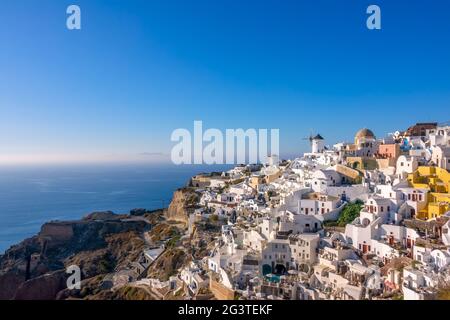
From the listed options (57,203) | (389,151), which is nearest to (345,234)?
(389,151)

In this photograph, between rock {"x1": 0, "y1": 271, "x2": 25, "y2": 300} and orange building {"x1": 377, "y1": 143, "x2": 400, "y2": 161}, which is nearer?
orange building {"x1": 377, "y1": 143, "x2": 400, "y2": 161}

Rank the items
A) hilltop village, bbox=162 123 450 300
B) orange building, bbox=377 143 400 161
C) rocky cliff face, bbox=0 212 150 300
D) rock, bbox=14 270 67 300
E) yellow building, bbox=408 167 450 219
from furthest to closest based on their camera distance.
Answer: rocky cliff face, bbox=0 212 150 300, rock, bbox=14 270 67 300, orange building, bbox=377 143 400 161, yellow building, bbox=408 167 450 219, hilltop village, bbox=162 123 450 300

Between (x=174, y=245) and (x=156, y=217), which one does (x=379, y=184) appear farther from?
(x=156, y=217)

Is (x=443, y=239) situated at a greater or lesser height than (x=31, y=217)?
greater

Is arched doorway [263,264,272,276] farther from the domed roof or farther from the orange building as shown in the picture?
the domed roof

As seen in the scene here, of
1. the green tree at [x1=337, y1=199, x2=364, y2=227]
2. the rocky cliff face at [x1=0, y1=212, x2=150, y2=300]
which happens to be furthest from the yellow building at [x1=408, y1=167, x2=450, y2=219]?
the rocky cliff face at [x1=0, y1=212, x2=150, y2=300]

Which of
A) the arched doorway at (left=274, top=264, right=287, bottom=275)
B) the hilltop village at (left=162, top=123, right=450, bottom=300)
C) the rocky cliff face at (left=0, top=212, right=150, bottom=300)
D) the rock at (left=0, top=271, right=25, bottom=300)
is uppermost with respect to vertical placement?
the hilltop village at (left=162, top=123, right=450, bottom=300)

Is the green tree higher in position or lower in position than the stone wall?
higher
